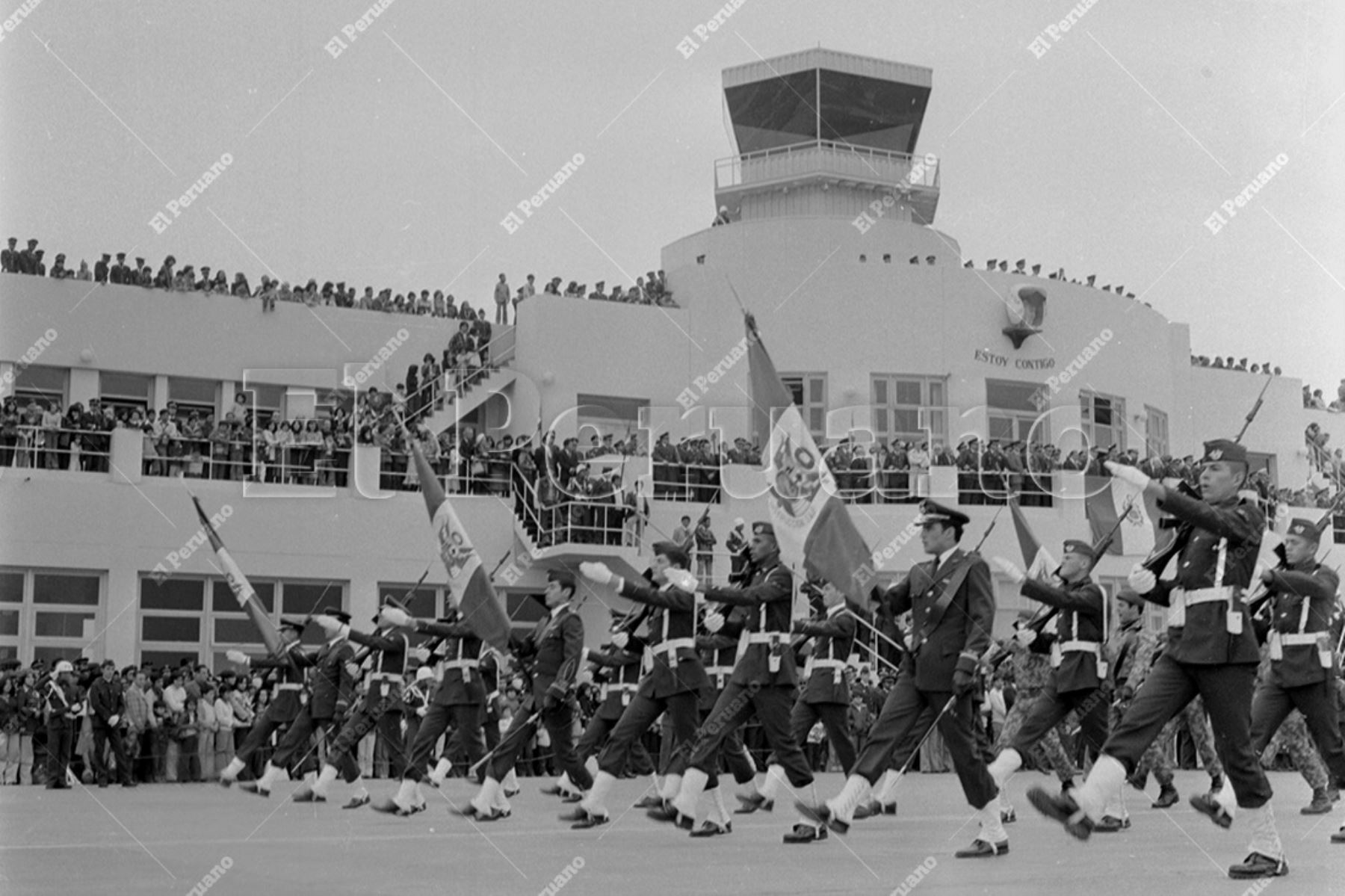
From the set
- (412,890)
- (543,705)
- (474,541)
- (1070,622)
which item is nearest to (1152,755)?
(1070,622)

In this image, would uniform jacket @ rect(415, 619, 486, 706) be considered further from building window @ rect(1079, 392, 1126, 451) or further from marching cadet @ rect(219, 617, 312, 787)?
building window @ rect(1079, 392, 1126, 451)

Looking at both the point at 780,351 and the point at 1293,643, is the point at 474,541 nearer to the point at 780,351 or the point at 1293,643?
the point at 780,351

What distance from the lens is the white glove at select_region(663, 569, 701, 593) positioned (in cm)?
1338

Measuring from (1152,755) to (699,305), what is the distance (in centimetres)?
2255

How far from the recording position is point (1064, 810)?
Answer: 9.39 metres

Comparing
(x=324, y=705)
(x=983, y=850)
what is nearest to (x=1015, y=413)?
(x=324, y=705)

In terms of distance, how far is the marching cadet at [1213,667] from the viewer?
31.0 feet

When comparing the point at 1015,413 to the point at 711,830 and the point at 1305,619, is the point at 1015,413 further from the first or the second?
the point at 711,830

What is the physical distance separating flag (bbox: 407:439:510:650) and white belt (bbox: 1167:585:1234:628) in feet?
23.5

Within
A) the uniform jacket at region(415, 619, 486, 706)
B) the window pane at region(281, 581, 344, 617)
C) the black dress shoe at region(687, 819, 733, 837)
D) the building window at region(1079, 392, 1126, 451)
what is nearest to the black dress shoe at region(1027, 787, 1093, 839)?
the black dress shoe at region(687, 819, 733, 837)

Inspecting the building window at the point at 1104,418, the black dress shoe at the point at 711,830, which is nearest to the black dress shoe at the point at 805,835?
the black dress shoe at the point at 711,830

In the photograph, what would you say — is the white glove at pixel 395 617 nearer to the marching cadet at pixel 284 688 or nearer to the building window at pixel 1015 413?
the marching cadet at pixel 284 688

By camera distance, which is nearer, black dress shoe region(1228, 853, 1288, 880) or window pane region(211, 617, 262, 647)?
black dress shoe region(1228, 853, 1288, 880)

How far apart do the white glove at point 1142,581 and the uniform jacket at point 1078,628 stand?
214 centimetres
